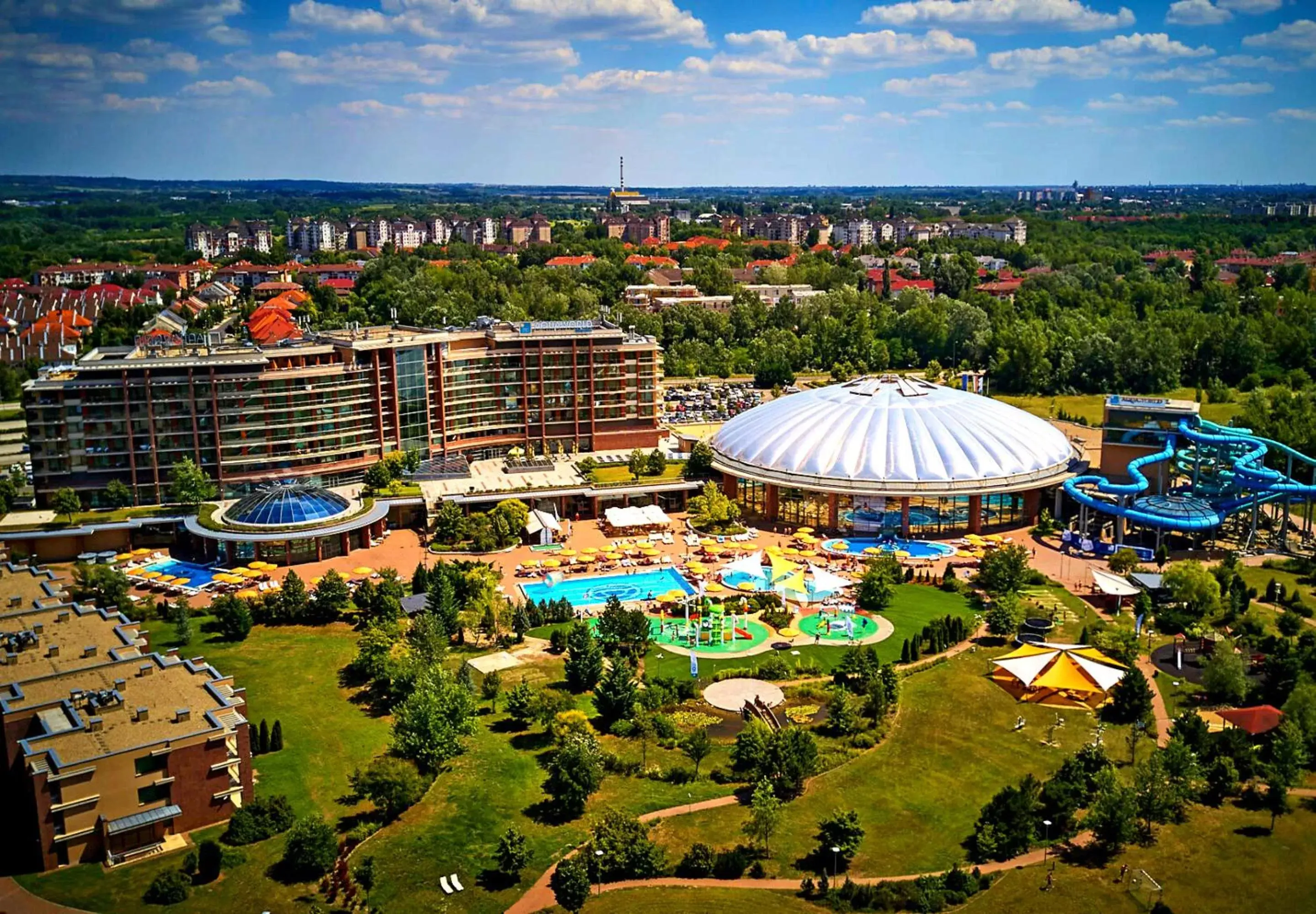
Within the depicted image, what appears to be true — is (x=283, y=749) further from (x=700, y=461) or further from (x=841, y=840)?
(x=700, y=461)

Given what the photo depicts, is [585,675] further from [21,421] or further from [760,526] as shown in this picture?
[21,421]

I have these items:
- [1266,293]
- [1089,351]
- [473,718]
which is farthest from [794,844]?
[1266,293]

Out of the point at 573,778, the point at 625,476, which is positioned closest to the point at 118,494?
the point at 625,476

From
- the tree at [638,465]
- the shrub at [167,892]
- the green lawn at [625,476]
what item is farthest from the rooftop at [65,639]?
the tree at [638,465]

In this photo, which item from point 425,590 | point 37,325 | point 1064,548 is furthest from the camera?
point 37,325

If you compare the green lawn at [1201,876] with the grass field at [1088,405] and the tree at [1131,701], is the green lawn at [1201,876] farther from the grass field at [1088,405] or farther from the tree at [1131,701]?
the grass field at [1088,405]

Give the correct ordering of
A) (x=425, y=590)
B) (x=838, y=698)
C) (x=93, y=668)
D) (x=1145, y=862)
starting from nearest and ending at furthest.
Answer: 1. (x=1145, y=862)
2. (x=93, y=668)
3. (x=838, y=698)
4. (x=425, y=590)
